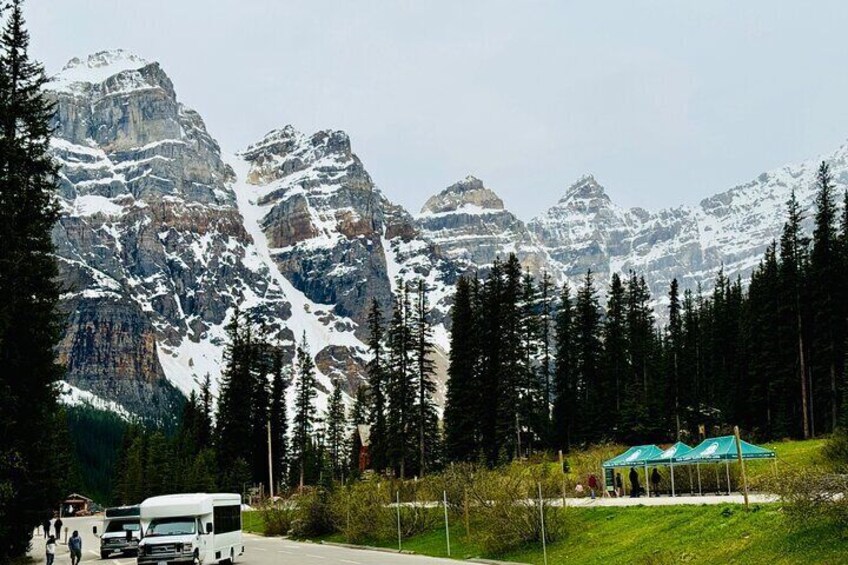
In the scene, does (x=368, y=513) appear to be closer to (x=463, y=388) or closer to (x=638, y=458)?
(x=638, y=458)

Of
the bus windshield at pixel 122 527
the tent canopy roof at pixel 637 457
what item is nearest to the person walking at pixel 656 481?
the tent canopy roof at pixel 637 457

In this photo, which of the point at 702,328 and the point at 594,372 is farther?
the point at 702,328

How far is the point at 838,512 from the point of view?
2256 cm

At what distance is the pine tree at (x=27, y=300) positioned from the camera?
33812 millimetres

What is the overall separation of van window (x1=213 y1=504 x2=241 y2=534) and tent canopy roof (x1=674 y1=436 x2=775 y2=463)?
20.1m

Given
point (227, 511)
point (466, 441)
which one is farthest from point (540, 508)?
point (466, 441)

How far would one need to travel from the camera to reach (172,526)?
33.2 m

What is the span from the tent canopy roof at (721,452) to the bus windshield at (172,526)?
22.4 meters

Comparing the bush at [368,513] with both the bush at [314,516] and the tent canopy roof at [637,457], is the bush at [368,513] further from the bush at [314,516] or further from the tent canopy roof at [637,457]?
the tent canopy roof at [637,457]

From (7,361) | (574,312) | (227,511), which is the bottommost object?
(227,511)

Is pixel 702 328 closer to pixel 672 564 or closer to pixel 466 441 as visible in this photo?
pixel 466 441

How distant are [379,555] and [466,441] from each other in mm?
38194

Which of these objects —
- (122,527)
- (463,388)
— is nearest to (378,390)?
(463,388)

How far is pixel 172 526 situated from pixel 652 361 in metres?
66.9
